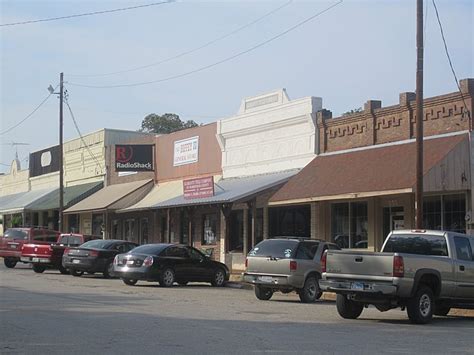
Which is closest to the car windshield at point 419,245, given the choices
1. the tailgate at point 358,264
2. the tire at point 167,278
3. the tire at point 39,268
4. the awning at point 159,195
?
the tailgate at point 358,264

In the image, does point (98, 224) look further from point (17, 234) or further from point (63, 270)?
point (63, 270)

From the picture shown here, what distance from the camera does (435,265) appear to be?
47.7 feet

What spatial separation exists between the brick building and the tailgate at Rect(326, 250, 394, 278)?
634 centimetres

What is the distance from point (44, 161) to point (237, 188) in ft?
93.0

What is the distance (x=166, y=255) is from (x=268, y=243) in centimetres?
480

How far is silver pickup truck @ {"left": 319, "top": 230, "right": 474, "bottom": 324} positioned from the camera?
547 inches

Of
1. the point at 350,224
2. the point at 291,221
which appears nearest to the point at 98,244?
the point at 291,221

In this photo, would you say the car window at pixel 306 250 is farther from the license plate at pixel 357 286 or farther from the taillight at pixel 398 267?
the taillight at pixel 398 267

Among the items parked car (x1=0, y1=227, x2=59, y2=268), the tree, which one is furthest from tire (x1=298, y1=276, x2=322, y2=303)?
the tree

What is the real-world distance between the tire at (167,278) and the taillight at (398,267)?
10.3 m

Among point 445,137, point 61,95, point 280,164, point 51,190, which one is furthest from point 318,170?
point 51,190

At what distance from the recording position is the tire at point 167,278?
22672 millimetres

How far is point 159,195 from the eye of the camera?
36094 millimetres

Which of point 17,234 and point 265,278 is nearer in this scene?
point 265,278
